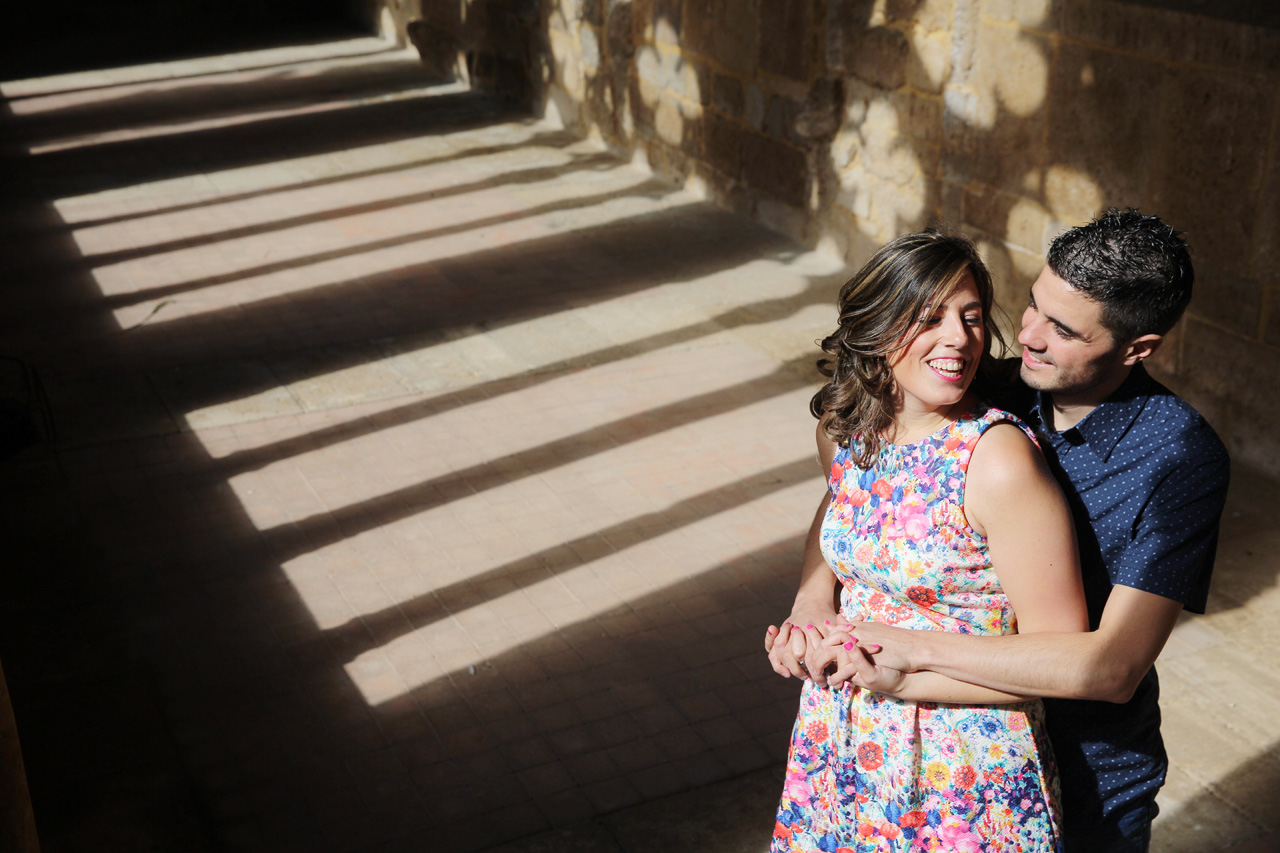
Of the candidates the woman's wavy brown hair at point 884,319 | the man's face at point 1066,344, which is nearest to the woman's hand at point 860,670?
the woman's wavy brown hair at point 884,319

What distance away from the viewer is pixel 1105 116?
636 cm

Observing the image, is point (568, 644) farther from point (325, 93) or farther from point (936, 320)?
point (325, 93)

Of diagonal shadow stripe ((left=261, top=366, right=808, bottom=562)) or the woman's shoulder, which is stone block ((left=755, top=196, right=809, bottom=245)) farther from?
the woman's shoulder

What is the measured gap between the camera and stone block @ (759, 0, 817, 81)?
8.86 m

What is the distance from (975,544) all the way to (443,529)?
364cm

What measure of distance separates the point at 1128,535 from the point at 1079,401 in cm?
26

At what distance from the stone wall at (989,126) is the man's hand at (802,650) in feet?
13.8

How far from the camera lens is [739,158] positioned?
9.94m

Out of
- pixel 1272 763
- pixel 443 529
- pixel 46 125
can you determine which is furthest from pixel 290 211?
pixel 1272 763

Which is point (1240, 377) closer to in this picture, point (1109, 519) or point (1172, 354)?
point (1172, 354)

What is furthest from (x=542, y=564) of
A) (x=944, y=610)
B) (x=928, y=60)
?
(x=928, y=60)

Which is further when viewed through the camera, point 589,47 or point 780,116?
point 589,47

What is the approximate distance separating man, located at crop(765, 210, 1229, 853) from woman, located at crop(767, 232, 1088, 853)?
0.20 ft

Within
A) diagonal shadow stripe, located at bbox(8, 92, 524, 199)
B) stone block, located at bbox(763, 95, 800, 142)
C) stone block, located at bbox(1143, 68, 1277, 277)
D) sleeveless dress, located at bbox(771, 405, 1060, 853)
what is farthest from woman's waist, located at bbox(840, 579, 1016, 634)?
diagonal shadow stripe, located at bbox(8, 92, 524, 199)
